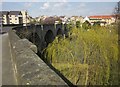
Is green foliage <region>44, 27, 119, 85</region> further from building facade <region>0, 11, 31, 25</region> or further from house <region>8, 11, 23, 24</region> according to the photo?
house <region>8, 11, 23, 24</region>

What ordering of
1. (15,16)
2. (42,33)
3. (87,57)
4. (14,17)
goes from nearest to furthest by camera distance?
(87,57) < (42,33) < (14,17) < (15,16)

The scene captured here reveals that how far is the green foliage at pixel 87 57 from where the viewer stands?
36.2 ft

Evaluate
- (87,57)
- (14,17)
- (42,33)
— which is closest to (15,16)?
(14,17)

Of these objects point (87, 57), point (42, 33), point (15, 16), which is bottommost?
point (42, 33)

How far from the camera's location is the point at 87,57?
12.1 meters

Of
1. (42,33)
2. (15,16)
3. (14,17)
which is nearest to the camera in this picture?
(42,33)

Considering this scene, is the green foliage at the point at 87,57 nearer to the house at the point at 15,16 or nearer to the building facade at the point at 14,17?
the building facade at the point at 14,17

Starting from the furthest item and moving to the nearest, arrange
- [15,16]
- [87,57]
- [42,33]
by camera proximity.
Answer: [15,16]
[42,33]
[87,57]

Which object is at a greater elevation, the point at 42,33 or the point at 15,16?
the point at 15,16

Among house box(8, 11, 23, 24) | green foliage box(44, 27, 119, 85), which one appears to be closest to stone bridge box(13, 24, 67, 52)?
green foliage box(44, 27, 119, 85)

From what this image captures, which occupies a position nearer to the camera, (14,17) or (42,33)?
(42,33)

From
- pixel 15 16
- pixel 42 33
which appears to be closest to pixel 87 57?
pixel 42 33

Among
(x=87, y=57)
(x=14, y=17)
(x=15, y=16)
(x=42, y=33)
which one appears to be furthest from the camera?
(x=15, y=16)

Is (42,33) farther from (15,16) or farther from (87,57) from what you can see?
(15,16)
